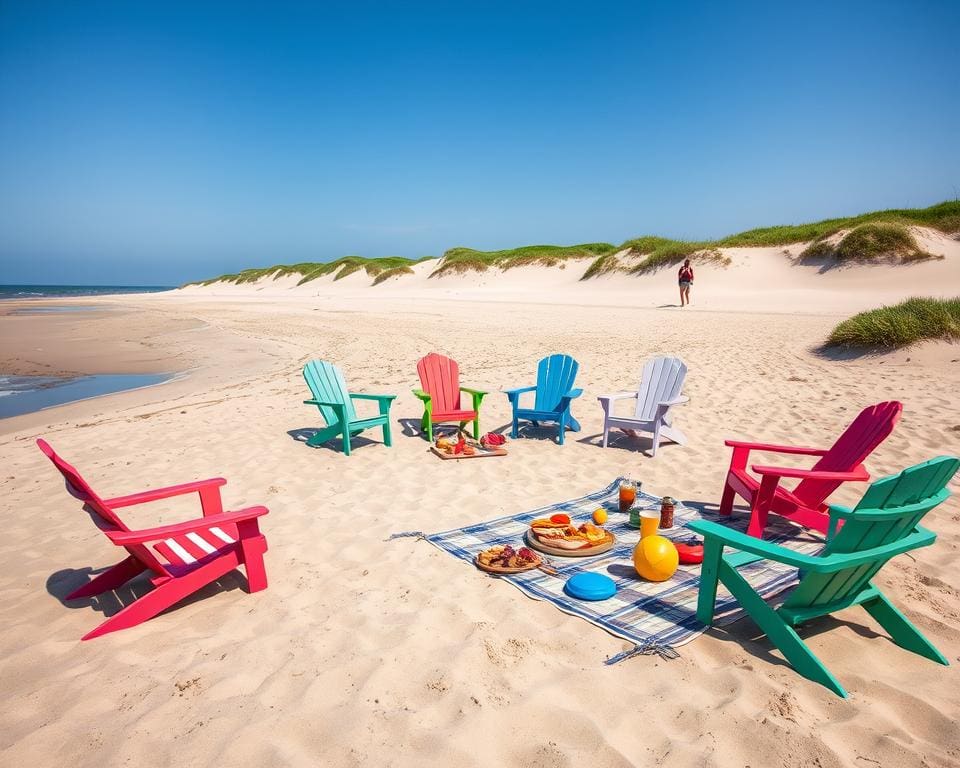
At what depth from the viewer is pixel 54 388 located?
32.2 feet

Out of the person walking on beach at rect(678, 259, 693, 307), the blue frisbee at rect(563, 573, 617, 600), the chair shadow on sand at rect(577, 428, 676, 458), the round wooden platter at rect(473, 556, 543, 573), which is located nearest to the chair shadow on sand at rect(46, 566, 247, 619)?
the round wooden platter at rect(473, 556, 543, 573)

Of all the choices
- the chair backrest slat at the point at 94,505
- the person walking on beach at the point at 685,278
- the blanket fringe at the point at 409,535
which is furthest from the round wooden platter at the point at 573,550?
the person walking on beach at the point at 685,278

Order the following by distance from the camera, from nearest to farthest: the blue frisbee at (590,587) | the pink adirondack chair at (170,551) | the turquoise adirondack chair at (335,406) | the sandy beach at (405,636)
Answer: the sandy beach at (405,636) → the pink adirondack chair at (170,551) → the blue frisbee at (590,587) → the turquoise adirondack chair at (335,406)

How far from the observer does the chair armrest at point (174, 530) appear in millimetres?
2600

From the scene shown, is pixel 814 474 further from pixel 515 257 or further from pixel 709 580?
pixel 515 257

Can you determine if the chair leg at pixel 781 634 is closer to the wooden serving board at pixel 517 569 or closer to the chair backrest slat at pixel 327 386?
the wooden serving board at pixel 517 569

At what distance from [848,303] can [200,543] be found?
19.3 m

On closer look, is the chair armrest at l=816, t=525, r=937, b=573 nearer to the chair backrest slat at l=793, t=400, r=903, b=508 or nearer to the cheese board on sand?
the chair backrest slat at l=793, t=400, r=903, b=508

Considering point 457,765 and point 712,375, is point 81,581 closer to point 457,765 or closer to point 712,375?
point 457,765

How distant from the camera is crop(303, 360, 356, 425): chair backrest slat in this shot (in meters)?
5.66

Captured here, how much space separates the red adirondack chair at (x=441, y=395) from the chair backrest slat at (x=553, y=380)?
0.67 meters

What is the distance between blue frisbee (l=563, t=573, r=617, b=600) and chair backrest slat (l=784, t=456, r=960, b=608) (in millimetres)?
847

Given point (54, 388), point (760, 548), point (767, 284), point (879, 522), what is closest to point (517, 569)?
point (760, 548)

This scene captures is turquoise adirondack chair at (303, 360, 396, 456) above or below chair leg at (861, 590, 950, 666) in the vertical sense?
above
